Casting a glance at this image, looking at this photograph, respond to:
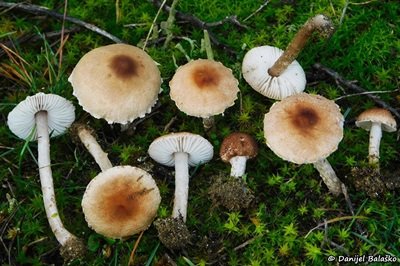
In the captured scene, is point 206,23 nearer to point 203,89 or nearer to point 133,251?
point 203,89

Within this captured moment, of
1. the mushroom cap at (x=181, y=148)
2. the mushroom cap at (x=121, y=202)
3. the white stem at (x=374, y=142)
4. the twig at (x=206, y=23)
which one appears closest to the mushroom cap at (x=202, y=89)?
the mushroom cap at (x=181, y=148)

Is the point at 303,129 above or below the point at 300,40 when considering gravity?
below

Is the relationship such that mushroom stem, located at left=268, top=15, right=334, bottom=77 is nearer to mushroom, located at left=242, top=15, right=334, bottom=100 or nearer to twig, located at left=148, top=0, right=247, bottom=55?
mushroom, located at left=242, top=15, right=334, bottom=100

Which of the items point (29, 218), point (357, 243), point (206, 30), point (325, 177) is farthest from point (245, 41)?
point (29, 218)

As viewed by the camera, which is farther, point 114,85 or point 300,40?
point 300,40

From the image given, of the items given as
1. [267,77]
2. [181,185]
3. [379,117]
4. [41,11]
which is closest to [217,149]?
[181,185]

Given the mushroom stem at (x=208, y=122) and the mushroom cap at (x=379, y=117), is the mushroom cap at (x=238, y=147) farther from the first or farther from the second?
the mushroom cap at (x=379, y=117)

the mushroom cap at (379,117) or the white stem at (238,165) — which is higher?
the mushroom cap at (379,117)
